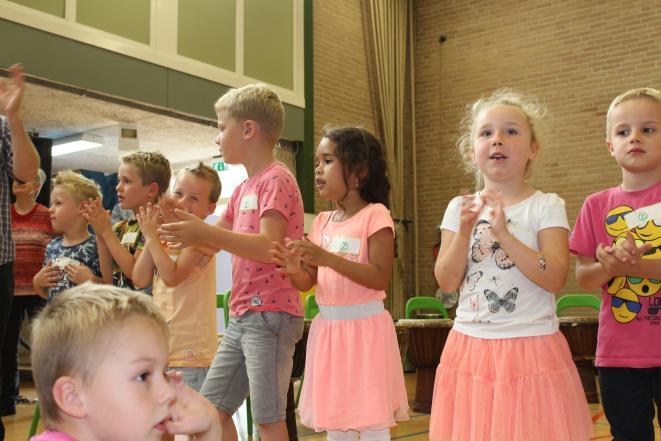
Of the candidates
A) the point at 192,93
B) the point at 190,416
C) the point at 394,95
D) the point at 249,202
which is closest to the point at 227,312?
the point at 249,202

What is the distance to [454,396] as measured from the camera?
237 centimetres

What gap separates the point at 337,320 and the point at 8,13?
17.5 ft

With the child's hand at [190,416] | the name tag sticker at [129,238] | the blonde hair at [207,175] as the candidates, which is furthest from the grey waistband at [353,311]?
the child's hand at [190,416]

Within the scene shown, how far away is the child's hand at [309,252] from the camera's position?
8.54ft

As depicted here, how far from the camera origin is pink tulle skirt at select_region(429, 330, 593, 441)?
2.20 metres

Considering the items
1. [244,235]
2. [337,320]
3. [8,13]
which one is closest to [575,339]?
[337,320]

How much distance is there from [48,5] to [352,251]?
5.48 m

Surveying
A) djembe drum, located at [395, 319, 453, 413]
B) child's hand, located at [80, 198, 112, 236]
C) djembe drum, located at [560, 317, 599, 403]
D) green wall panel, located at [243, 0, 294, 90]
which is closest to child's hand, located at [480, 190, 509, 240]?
child's hand, located at [80, 198, 112, 236]

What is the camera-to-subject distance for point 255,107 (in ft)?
10.1

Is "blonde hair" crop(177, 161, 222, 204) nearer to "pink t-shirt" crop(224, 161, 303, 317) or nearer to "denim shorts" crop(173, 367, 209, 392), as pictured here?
"pink t-shirt" crop(224, 161, 303, 317)

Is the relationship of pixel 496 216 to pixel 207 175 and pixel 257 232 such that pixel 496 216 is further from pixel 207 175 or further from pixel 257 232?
pixel 207 175

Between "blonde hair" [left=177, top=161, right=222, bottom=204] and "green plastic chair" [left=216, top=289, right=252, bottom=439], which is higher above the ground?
"blonde hair" [left=177, top=161, right=222, bottom=204]

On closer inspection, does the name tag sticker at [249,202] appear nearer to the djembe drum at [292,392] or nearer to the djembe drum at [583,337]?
the djembe drum at [292,392]

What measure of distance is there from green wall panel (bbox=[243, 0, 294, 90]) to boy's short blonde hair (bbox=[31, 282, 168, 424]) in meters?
8.12
